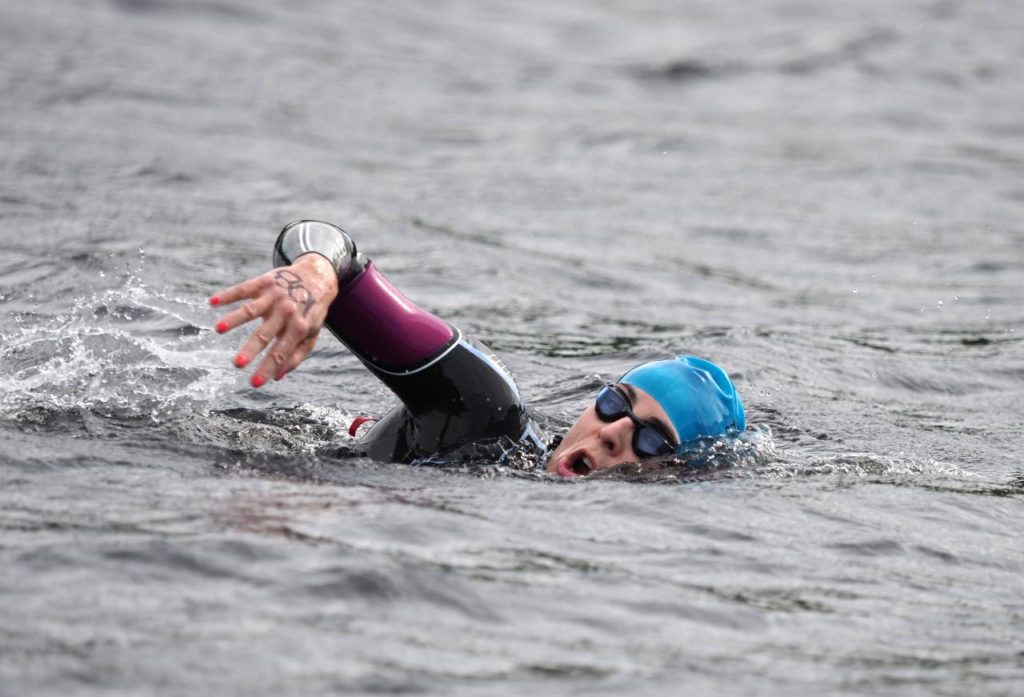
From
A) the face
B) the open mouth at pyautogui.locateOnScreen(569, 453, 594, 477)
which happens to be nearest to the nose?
the face

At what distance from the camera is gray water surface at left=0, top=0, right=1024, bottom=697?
4.46 metres

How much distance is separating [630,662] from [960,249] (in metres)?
10.7

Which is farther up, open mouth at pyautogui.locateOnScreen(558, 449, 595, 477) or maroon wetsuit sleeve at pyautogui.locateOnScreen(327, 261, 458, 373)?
maroon wetsuit sleeve at pyautogui.locateOnScreen(327, 261, 458, 373)

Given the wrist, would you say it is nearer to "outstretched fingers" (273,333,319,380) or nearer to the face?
"outstretched fingers" (273,333,319,380)

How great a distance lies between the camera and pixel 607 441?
243 inches


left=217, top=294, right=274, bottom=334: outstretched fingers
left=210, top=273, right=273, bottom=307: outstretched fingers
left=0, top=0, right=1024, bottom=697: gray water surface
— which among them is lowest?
left=0, top=0, right=1024, bottom=697: gray water surface

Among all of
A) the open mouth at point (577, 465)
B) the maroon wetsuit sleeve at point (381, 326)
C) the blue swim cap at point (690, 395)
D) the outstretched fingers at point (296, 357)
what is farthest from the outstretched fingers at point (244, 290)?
the blue swim cap at point (690, 395)

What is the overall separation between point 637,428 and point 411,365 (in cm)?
103

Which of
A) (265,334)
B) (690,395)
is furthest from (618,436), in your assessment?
(265,334)

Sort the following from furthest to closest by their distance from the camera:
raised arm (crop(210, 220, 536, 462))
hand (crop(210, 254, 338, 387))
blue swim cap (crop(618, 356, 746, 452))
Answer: blue swim cap (crop(618, 356, 746, 452)) < raised arm (crop(210, 220, 536, 462)) < hand (crop(210, 254, 338, 387))

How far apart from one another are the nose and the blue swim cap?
0.63 feet

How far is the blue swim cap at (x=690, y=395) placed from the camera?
629 centimetres

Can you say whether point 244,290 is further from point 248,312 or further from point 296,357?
point 296,357

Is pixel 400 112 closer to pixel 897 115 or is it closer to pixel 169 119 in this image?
pixel 169 119
